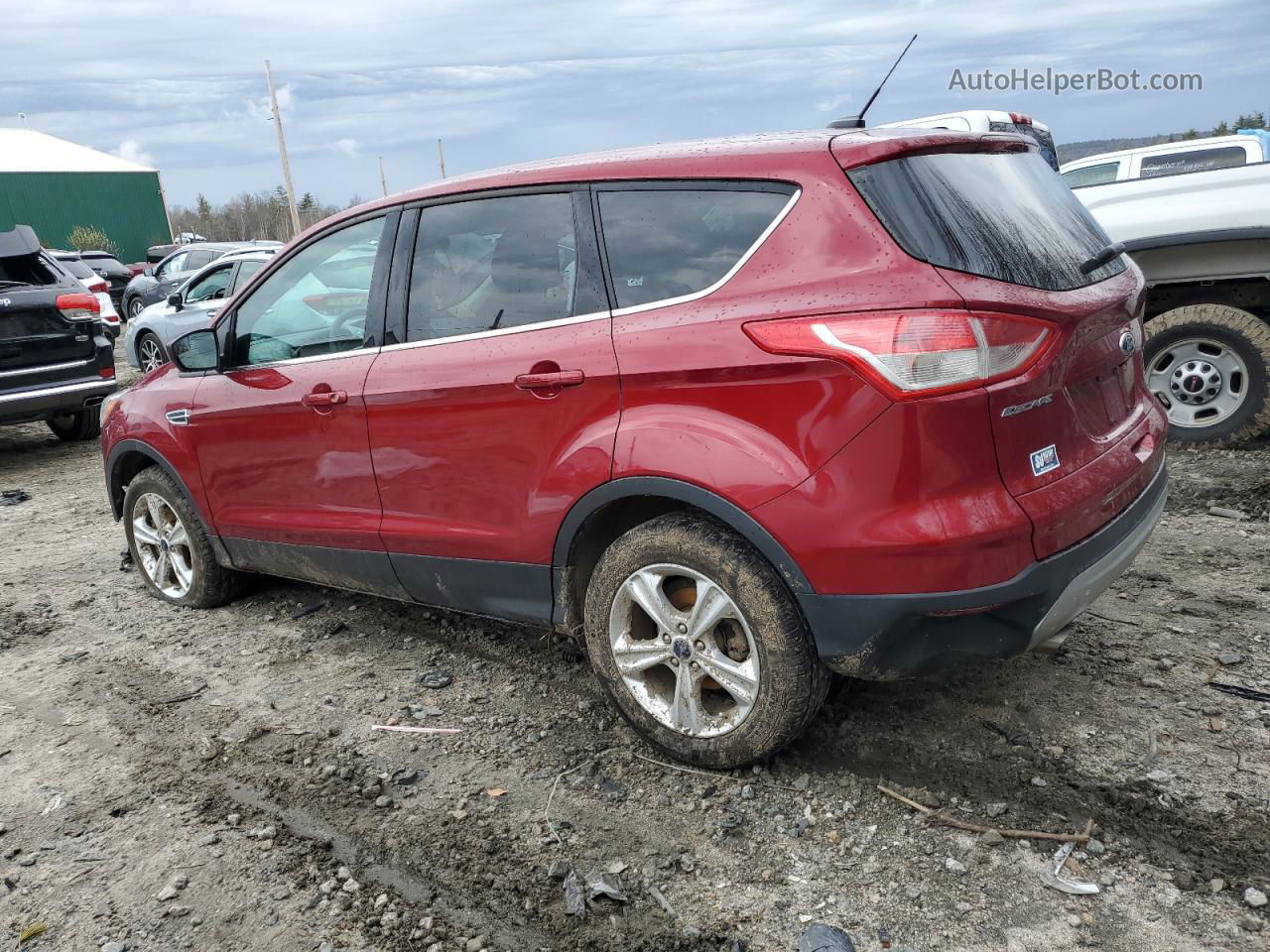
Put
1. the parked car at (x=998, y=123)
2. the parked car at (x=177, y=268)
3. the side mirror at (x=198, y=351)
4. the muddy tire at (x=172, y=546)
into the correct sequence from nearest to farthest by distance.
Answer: the side mirror at (x=198, y=351) → the muddy tire at (x=172, y=546) → the parked car at (x=998, y=123) → the parked car at (x=177, y=268)

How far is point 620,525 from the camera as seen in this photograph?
3230 mm

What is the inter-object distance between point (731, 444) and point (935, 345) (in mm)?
586

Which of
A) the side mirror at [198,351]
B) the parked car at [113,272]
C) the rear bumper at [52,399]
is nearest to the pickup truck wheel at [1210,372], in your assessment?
the side mirror at [198,351]

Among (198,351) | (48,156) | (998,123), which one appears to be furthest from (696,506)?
(48,156)

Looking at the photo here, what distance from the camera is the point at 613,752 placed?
10.8 ft

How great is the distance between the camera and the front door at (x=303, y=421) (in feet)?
12.5

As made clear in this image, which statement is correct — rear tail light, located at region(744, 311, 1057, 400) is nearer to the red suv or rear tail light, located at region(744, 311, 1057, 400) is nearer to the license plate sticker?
the red suv

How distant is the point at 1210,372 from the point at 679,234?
15.1 feet

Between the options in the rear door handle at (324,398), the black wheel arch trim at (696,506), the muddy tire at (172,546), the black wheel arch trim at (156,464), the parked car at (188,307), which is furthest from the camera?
the parked car at (188,307)

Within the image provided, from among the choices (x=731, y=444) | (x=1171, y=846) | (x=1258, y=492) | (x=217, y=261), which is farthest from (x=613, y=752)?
(x=217, y=261)

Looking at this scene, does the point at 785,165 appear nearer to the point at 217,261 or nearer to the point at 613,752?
the point at 613,752

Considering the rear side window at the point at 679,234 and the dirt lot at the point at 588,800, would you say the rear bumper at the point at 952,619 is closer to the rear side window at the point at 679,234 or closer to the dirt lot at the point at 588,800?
the dirt lot at the point at 588,800

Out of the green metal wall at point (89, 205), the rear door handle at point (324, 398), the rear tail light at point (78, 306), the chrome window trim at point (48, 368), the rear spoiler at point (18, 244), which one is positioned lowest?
the chrome window trim at point (48, 368)

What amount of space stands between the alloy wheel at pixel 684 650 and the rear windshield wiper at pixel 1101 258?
143 centimetres
